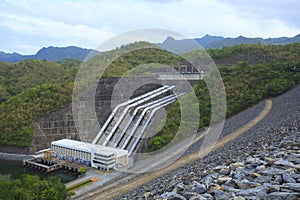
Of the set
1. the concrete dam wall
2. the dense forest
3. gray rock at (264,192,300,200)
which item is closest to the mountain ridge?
the dense forest

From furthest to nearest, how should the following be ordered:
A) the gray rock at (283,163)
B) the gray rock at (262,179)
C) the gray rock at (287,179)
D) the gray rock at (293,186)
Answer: the gray rock at (283,163), the gray rock at (262,179), the gray rock at (287,179), the gray rock at (293,186)

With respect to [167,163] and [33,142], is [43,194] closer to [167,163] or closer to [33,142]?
[167,163]

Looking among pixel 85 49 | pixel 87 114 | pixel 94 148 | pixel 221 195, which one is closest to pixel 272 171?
pixel 221 195

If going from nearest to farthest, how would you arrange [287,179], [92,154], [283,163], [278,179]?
[287,179], [278,179], [283,163], [92,154]

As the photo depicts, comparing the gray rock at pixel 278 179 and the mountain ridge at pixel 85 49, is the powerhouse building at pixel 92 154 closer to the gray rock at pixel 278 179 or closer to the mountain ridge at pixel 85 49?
the gray rock at pixel 278 179

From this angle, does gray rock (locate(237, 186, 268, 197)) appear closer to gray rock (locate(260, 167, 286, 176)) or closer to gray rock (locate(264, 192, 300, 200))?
gray rock (locate(264, 192, 300, 200))

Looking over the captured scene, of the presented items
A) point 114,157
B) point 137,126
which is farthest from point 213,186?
point 137,126

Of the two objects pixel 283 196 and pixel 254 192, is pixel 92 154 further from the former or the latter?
pixel 283 196

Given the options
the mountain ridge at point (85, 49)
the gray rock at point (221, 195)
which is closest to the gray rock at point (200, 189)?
the gray rock at point (221, 195)
